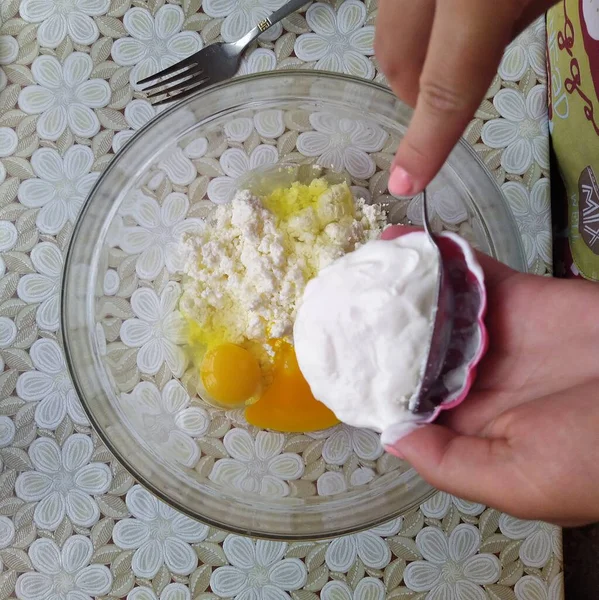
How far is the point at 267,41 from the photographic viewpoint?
5.24 feet

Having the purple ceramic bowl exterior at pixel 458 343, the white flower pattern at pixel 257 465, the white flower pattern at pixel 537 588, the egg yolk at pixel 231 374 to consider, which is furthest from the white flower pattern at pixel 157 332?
the white flower pattern at pixel 537 588

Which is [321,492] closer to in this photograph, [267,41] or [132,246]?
[132,246]

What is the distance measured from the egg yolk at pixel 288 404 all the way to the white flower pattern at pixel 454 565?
0.41 meters

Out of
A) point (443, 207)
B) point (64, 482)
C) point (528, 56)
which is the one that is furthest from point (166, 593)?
point (528, 56)

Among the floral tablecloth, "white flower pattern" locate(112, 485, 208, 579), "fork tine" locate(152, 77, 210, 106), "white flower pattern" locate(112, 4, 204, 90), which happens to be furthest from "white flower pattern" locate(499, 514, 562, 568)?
"white flower pattern" locate(112, 4, 204, 90)

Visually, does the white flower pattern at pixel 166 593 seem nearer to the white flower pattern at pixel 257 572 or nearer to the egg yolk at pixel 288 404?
the white flower pattern at pixel 257 572

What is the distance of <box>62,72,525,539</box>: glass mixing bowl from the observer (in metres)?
1.48

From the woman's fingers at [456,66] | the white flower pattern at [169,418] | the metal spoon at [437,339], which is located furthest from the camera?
the white flower pattern at [169,418]

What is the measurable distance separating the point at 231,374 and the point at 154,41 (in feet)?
3.13

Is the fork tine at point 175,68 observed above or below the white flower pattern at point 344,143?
above

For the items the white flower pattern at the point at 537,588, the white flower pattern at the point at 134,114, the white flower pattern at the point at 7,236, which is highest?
the white flower pattern at the point at 134,114

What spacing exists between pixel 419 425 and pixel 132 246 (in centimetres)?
92

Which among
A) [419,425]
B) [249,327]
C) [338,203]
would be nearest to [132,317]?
[249,327]

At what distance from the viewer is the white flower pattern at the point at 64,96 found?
1570 mm
